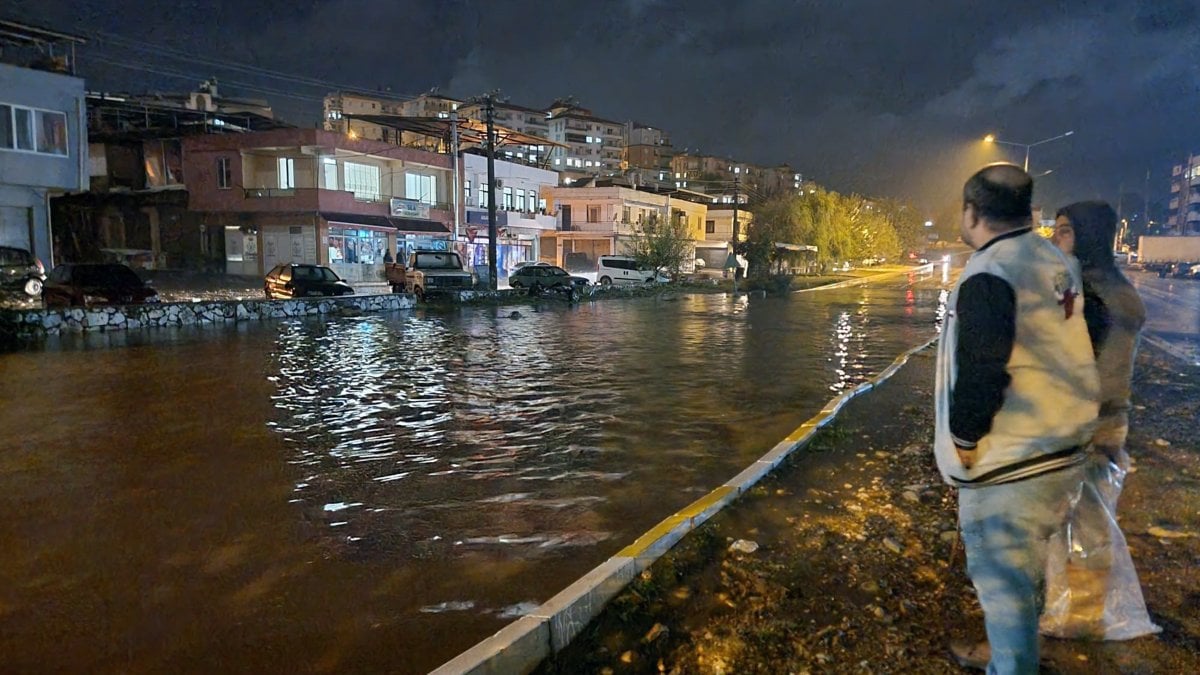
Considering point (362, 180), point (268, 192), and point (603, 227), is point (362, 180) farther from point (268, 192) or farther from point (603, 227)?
point (603, 227)

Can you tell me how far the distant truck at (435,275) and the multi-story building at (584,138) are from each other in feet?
257

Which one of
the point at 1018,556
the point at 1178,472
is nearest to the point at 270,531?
the point at 1018,556

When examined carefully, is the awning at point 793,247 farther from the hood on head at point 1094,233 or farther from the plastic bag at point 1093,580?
the plastic bag at point 1093,580

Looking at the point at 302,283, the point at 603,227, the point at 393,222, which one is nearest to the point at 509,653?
the point at 302,283

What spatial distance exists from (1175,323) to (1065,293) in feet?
71.2

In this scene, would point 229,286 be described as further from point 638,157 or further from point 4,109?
point 638,157

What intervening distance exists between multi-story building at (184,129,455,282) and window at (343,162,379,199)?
0.06 m

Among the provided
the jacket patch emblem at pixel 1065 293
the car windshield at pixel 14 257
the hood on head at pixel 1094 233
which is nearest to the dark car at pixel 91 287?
the car windshield at pixel 14 257

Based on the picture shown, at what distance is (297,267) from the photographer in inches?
975

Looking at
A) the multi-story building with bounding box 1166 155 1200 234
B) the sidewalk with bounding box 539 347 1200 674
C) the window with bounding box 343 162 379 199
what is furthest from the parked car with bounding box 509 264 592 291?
the multi-story building with bounding box 1166 155 1200 234

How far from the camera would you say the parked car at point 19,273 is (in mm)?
19953

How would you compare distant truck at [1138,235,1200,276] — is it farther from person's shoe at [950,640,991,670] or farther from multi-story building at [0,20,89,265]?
multi-story building at [0,20,89,265]

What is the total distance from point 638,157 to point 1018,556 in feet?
355

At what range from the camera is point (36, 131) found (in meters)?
27.2
